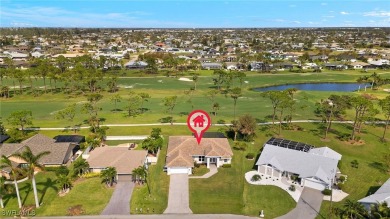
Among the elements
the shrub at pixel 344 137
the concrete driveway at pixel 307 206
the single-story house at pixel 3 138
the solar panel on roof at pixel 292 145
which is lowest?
the concrete driveway at pixel 307 206

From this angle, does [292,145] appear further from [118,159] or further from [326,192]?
[118,159]

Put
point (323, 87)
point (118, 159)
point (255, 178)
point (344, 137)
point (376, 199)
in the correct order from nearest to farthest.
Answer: point (376, 199)
point (255, 178)
point (118, 159)
point (344, 137)
point (323, 87)

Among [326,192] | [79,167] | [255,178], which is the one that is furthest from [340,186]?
[79,167]

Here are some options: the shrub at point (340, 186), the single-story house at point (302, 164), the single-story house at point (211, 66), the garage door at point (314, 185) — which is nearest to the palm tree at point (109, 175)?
the single-story house at point (302, 164)

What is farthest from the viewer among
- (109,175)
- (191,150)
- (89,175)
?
(191,150)

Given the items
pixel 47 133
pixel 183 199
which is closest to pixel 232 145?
pixel 183 199

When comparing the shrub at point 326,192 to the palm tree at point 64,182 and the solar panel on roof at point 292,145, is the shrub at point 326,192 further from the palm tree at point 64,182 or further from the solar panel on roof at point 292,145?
the palm tree at point 64,182


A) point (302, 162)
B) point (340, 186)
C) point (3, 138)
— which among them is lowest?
point (340, 186)
